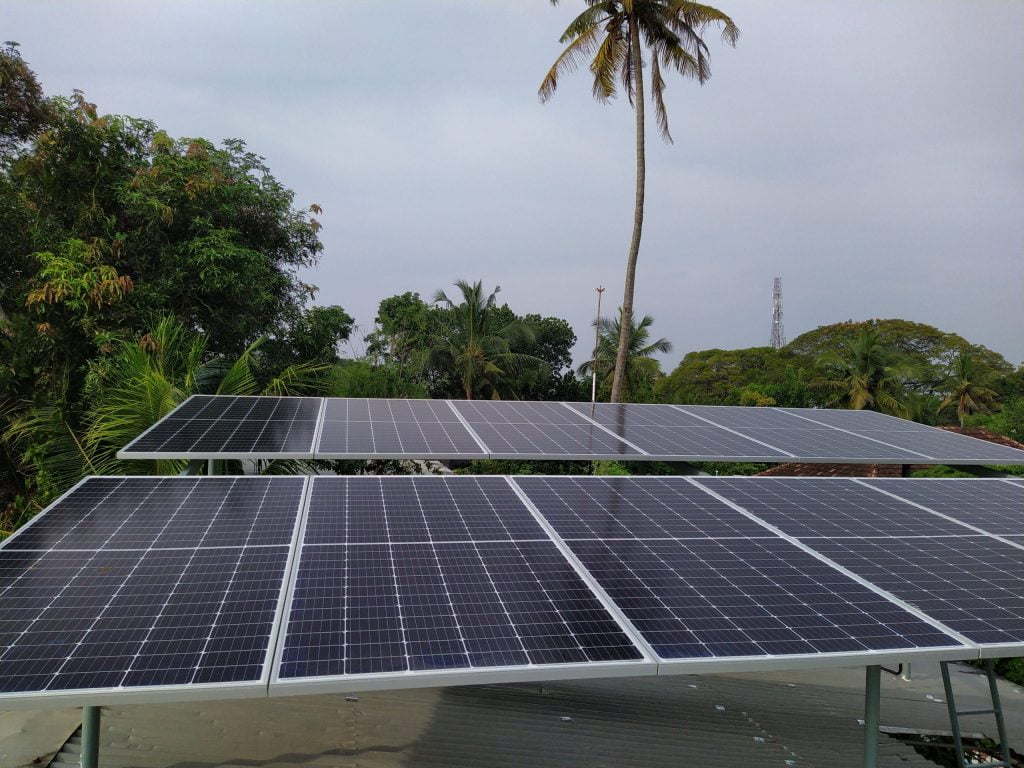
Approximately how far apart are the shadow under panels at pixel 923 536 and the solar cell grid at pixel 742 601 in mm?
372

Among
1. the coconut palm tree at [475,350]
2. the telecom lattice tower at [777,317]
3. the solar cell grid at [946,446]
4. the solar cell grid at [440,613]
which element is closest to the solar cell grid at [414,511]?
the solar cell grid at [440,613]

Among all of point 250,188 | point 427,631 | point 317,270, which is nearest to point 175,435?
point 427,631

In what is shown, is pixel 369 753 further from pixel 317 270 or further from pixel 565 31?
pixel 565 31

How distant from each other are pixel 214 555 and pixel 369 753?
2.78 metres

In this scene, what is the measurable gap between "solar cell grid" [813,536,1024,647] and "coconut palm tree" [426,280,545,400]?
1298 inches

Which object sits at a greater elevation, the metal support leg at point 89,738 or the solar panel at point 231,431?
the solar panel at point 231,431

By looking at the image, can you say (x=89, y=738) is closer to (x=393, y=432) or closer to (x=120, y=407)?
(x=393, y=432)

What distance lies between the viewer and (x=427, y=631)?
4.30 metres

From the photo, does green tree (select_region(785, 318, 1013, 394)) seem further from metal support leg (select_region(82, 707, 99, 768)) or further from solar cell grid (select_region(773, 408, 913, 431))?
metal support leg (select_region(82, 707, 99, 768))

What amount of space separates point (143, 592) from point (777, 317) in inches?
3288

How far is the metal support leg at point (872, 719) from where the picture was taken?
4.86 m

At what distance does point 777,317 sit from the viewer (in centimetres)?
8038

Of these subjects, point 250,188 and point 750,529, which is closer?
point 750,529

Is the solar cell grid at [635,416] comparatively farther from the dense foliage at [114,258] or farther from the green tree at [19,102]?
the green tree at [19,102]
